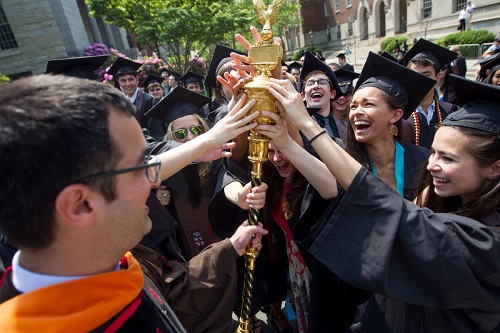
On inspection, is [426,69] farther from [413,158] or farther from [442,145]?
[442,145]

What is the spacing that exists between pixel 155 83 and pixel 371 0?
40.0 metres

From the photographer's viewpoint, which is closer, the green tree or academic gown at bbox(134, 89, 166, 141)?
academic gown at bbox(134, 89, 166, 141)

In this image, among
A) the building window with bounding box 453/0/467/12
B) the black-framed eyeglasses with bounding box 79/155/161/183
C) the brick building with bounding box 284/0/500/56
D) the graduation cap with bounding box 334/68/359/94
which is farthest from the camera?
the building window with bounding box 453/0/467/12

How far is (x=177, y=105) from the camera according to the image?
11.7 feet

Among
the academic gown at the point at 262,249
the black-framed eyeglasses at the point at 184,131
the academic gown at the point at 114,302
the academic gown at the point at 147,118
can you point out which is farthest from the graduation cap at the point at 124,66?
the academic gown at the point at 114,302

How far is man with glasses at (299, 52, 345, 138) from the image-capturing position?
13.6ft

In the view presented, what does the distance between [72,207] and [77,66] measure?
13.3 ft

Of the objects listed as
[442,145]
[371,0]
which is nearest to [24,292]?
[442,145]

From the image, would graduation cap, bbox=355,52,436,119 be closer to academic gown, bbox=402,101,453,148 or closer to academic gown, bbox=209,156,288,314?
academic gown, bbox=402,101,453,148

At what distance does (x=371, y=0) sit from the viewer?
39.0 metres

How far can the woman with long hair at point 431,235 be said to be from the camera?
1373 millimetres

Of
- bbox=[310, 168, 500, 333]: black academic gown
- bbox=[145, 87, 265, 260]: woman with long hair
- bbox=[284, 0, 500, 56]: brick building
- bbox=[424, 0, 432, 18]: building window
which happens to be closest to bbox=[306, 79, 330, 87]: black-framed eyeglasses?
bbox=[145, 87, 265, 260]: woman with long hair

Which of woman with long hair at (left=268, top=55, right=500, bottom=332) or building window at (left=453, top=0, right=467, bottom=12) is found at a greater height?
building window at (left=453, top=0, right=467, bottom=12)

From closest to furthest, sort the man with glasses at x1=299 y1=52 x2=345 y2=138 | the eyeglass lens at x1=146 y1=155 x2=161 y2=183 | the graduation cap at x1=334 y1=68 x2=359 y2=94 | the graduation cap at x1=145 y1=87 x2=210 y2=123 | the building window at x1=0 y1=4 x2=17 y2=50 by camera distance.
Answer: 1. the eyeglass lens at x1=146 y1=155 x2=161 y2=183
2. the graduation cap at x1=145 y1=87 x2=210 y2=123
3. the man with glasses at x1=299 y1=52 x2=345 y2=138
4. the graduation cap at x1=334 y1=68 x2=359 y2=94
5. the building window at x1=0 y1=4 x2=17 y2=50
